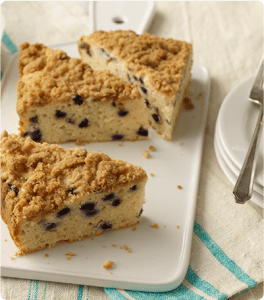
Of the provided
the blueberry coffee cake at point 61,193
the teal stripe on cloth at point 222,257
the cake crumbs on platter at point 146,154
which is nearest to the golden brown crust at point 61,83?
the cake crumbs on platter at point 146,154

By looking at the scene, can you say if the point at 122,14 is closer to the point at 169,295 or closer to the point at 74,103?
the point at 74,103

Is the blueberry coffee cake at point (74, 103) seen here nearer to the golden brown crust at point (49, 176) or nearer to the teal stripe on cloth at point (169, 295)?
the golden brown crust at point (49, 176)

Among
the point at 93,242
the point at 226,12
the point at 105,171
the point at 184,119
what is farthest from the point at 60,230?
the point at 226,12

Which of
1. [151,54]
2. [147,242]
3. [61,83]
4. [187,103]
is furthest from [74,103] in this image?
[147,242]

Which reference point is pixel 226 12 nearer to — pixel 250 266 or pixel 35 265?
pixel 250 266


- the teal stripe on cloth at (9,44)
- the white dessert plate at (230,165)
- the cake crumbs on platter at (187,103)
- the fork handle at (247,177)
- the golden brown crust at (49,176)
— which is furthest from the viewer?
the teal stripe on cloth at (9,44)
